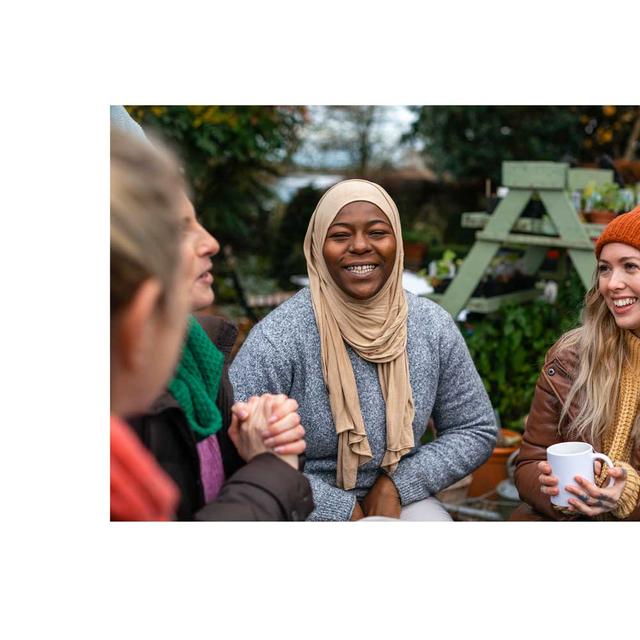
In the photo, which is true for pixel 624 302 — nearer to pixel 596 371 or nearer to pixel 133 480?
pixel 596 371

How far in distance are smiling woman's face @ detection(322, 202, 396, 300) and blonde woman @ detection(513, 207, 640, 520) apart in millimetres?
657

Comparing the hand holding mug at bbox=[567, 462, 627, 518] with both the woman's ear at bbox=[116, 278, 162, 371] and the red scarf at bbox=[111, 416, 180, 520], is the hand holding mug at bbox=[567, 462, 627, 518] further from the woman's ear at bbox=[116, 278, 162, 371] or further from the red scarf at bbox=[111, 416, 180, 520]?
the woman's ear at bbox=[116, 278, 162, 371]

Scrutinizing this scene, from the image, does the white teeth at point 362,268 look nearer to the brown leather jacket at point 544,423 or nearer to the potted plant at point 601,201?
the brown leather jacket at point 544,423

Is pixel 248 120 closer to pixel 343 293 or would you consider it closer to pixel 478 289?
pixel 478 289

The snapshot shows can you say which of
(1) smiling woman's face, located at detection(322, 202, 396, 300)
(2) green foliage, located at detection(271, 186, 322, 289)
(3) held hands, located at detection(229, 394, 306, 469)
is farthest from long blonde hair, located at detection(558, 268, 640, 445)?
(2) green foliage, located at detection(271, 186, 322, 289)

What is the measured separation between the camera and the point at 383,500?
2750 mm

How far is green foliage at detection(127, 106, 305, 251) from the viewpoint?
5.28 metres

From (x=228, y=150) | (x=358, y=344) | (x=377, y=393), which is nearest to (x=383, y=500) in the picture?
(x=377, y=393)

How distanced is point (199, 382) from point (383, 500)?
107 cm

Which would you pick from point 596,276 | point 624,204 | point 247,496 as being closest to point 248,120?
point 624,204

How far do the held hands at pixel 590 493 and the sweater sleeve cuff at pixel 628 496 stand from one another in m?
0.02

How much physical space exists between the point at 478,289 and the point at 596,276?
1739 mm

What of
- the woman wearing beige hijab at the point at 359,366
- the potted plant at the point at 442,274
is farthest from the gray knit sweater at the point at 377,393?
the potted plant at the point at 442,274
